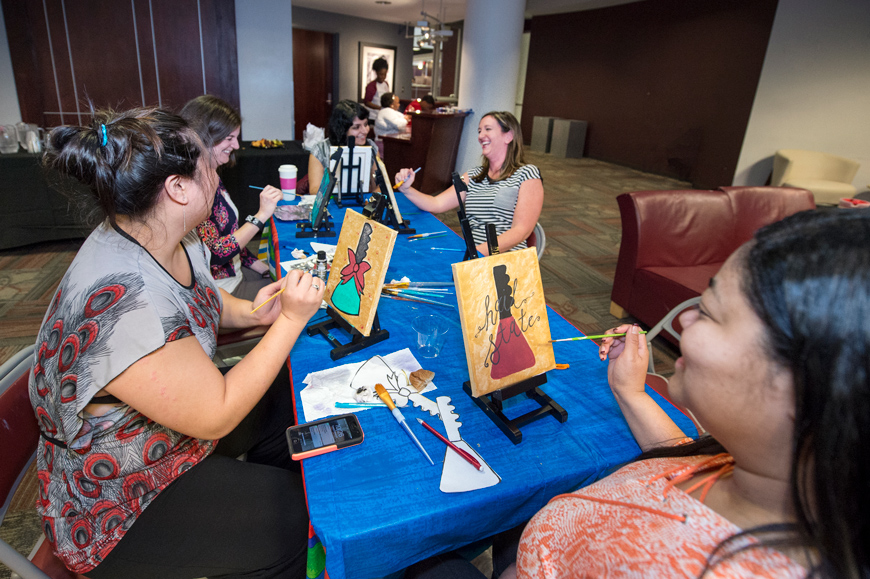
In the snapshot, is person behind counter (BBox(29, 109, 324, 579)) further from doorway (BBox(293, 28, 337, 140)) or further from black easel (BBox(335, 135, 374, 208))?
doorway (BBox(293, 28, 337, 140))

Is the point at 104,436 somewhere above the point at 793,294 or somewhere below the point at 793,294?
below

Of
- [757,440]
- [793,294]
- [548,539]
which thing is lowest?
[548,539]

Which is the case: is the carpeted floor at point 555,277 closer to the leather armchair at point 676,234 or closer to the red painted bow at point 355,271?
the leather armchair at point 676,234

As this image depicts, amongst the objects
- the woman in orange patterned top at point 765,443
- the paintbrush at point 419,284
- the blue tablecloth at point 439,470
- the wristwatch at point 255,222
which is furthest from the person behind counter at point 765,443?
the wristwatch at point 255,222

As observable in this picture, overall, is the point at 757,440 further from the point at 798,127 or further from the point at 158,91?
the point at 798,127

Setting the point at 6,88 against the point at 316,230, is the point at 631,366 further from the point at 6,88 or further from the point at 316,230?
the point at 6,88

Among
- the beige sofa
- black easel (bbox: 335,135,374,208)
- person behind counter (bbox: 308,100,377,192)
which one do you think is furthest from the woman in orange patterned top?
the beige sofa

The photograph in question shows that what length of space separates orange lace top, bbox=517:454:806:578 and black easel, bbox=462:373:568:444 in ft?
0.98

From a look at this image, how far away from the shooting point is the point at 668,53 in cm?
819

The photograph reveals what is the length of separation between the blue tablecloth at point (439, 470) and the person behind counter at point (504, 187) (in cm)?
119

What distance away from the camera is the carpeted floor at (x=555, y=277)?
1741 millimetres

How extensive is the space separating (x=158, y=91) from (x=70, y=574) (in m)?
5.42

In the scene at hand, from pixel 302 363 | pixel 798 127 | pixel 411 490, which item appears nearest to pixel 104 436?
pixel 302 363

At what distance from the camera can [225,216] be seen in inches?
82.4
